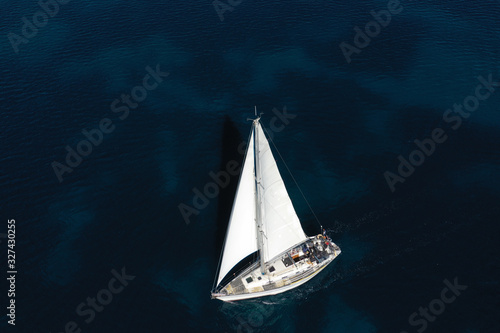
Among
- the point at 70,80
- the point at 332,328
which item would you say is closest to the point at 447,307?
the point at 332,328

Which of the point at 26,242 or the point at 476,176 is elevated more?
the point at 26,242

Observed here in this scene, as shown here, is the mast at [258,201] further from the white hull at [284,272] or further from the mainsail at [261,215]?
the white hull at [284,272]

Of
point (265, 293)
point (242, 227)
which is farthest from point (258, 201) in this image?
point (265, 293)

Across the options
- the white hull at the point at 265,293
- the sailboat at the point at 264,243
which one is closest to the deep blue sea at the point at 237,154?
the white hull at the point at 265,293

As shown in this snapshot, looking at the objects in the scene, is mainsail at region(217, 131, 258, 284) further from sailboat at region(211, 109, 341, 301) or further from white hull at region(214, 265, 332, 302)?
white hull at region(214, 265, 332, 302)

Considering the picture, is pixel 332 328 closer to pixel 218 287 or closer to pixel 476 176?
pixel 218 287

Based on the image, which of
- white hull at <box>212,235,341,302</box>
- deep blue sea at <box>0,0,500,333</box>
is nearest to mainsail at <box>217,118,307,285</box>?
white hull at <box>212,235,341,302</box>
